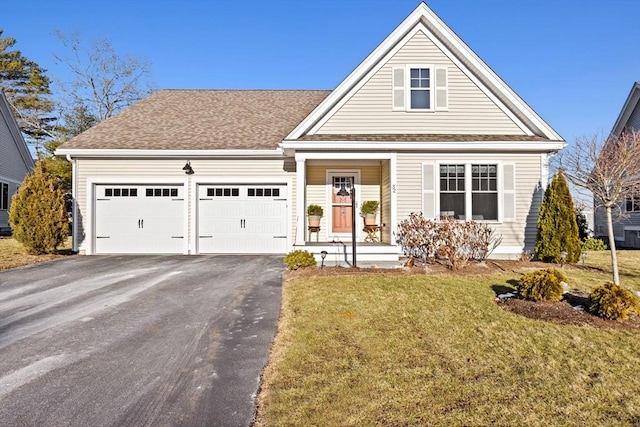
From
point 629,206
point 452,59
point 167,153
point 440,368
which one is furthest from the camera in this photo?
point 629,206

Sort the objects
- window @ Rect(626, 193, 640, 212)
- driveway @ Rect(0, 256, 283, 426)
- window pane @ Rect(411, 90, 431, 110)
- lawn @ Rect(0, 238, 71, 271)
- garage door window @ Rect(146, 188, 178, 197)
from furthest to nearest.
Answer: garage door window @ Rect(146, 188, 178, 197), window pane @ Rect(411, 90, 431, 110), lawn @ Rect(0, 238, 71, 271), window @ Rect(626, 193, 640, 212), driveway @ Rect(0, 256, 283, 426)

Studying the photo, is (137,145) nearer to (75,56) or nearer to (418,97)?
(418,97)

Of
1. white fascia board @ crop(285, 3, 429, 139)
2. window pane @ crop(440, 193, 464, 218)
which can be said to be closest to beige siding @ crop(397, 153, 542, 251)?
window pane @ crop(440, 193, 464, 218)

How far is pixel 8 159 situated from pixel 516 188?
84.7 feet

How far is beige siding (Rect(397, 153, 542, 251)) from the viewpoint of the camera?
1085 centimetres

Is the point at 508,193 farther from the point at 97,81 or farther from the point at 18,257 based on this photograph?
the point at 97,81

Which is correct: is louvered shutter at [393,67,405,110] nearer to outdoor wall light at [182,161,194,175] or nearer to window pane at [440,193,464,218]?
window pane at [440,193,464,218]

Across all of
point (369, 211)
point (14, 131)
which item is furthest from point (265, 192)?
point (14, 131)

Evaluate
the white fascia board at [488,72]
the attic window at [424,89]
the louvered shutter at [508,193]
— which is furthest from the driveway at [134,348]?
the white fascia board at [488,72]

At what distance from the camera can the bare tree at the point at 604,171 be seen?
7128 mm

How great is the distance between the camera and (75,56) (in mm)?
27094

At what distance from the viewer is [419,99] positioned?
11281 millimetres

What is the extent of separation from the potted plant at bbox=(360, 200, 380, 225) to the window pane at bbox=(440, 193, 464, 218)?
7.34ft

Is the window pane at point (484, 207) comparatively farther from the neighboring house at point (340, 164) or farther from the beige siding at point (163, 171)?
the beige siding at point (163, 171)
